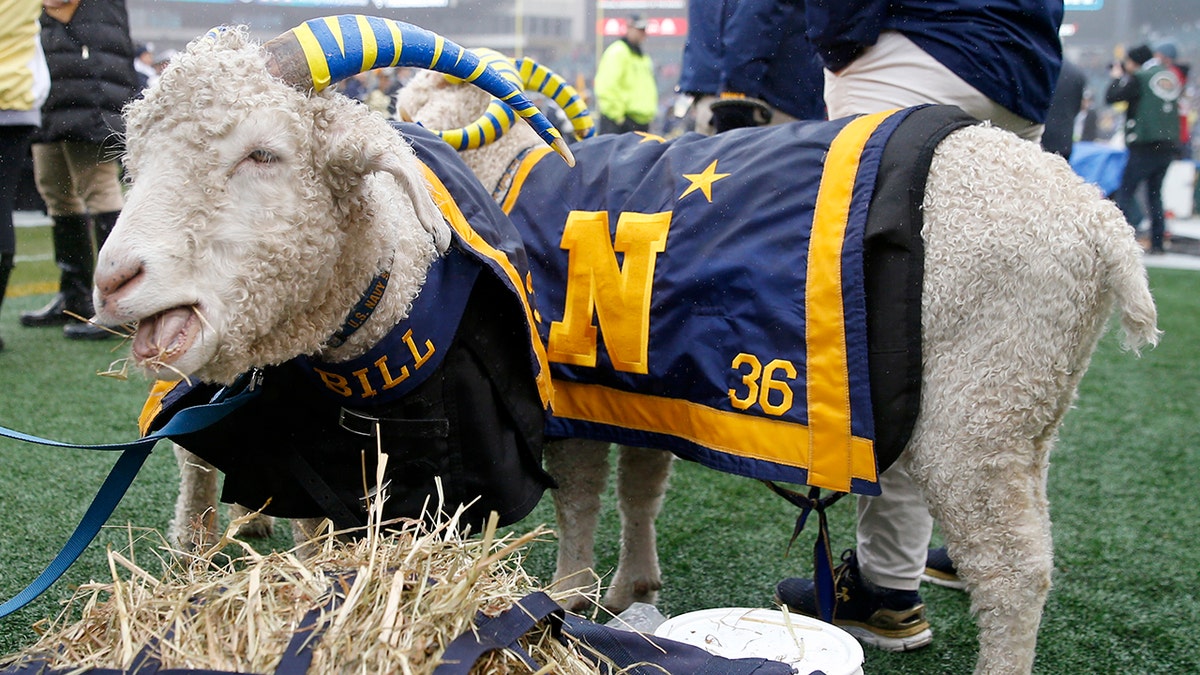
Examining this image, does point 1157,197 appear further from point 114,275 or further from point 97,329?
point 114,275

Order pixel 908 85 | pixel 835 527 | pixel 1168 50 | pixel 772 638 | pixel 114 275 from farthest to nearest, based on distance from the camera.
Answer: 1. pixel 1168 50
2. pixel 835 527
3. pixel 908 85
4. pixel 772 638
5. pixel 114 275

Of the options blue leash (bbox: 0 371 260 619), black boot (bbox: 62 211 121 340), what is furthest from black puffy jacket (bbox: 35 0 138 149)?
blue leash (bbox: 0 371 260 619)

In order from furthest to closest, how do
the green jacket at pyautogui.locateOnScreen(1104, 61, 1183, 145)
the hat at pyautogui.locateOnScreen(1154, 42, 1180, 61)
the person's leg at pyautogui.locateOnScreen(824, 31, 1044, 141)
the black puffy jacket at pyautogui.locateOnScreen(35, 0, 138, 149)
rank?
the hat at pyautogui.locateOnScreen(1154, 42, 1180, 61) < the green jacket at pyautogui.locateOnScreen(1104, 61, 1183, 145) < the black puffy jacket at pyautogui.locateOnScreen(35, 0, 138, 149) < the person's leg at pyautogui.locateOnScreen(824, 31, 1044, 141)

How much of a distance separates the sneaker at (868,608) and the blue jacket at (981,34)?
1.21 m

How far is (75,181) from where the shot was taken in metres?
5.45

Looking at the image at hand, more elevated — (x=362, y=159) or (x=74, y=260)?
(x=362, y=159)

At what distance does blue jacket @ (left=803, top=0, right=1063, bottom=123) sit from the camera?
2.26m

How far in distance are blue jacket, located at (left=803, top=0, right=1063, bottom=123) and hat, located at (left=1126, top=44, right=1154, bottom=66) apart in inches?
376

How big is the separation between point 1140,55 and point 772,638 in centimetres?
1078

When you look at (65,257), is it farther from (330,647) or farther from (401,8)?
(330,647)

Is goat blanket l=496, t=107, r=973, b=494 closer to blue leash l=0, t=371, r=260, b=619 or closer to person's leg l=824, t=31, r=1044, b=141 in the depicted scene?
person's leg l=824, t=31, r=1044, b=141

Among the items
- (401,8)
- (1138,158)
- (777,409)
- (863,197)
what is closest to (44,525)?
(777,409)

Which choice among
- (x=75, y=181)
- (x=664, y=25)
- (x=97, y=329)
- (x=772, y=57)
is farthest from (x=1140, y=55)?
(x=664, y=25)

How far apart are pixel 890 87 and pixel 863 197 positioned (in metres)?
0.57
